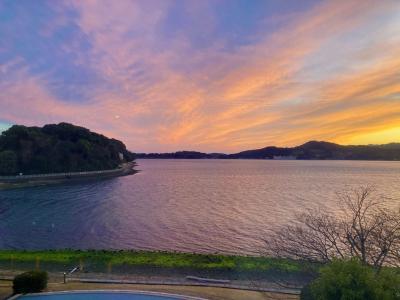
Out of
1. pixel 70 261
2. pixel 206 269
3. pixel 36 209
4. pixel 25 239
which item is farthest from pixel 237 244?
pixel 36 209

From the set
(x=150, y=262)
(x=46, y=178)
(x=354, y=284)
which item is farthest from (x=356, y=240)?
(x=46, y=178)

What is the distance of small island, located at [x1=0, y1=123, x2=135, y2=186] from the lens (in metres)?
109

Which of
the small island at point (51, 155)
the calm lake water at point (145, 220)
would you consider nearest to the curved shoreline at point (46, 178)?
the small island at point (51, 155)

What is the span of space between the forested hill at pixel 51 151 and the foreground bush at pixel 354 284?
11625cm

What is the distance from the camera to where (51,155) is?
124812 millimetres

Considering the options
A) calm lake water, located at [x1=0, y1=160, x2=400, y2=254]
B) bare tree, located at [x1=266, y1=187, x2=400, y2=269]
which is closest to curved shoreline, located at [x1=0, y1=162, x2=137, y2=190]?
calm lake water, located at [x1=0, y1=160, x2=400, y2=254]

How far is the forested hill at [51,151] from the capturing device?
115m

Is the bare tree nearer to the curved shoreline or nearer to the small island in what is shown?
the curved shoreline

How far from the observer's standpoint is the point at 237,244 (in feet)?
115

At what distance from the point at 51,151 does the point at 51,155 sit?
158 cm

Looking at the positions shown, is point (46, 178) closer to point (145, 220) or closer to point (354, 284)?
point (145, 220)

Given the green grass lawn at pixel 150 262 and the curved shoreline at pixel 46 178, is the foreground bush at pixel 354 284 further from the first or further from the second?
the curved shoreline at pixel 46 178

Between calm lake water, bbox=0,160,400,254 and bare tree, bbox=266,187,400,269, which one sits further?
calm lake water, bbox=0,160,400,254

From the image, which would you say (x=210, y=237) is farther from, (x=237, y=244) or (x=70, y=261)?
(x=70, y=261)
